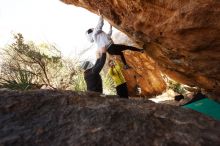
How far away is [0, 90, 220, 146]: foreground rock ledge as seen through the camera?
3.47 metres

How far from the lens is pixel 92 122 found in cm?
389

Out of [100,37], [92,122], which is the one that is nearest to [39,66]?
[100,37]

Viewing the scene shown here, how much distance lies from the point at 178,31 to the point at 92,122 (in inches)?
142

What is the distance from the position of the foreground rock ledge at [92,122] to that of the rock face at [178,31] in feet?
7.47

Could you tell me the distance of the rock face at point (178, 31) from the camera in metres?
6.05

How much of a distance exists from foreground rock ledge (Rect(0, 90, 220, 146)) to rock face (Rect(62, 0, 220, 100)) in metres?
2.28

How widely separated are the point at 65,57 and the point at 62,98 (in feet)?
47.7

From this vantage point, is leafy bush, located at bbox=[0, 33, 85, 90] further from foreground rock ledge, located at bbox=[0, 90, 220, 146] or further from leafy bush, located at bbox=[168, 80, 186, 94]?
foreground rock ledge, located at bbox=[0, 90, 220, 146]

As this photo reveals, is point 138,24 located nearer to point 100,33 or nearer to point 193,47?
point 100,33

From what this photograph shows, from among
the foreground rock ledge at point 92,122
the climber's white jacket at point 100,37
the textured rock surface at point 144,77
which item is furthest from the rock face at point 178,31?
the textured rock surface at point 144,77

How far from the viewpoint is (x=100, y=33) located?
28.8 ft

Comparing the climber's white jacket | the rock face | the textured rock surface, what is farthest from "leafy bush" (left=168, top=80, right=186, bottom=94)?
the climber's white jacket

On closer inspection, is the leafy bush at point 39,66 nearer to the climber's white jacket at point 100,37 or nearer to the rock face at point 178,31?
→ the climber's white jacket at point 100,37

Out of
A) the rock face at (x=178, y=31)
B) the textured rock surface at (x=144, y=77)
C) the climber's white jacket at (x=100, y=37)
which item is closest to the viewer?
the rock face at (x=178, y=31)
